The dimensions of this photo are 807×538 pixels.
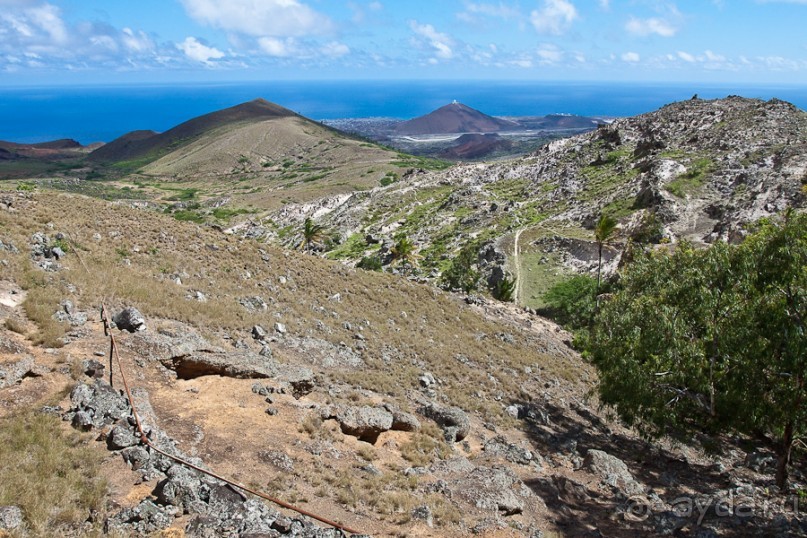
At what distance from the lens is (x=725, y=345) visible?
41.9ft

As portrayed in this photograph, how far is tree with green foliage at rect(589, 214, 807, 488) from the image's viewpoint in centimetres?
1179

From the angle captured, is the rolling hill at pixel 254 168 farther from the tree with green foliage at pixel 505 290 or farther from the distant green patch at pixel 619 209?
the tree with green foliage at pixel 505 290

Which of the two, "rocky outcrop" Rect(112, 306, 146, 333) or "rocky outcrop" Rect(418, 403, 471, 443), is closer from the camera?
"rocky outcrop" Rect(112, 306, 146, 333)

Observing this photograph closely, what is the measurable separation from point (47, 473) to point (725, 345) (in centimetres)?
1496

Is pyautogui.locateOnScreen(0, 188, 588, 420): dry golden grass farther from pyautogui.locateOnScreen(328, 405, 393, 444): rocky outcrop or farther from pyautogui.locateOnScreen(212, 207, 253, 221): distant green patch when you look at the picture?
pyautogui.locateOnScreen(212, 207, 253, 221): distant green patch

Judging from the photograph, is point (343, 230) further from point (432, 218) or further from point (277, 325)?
point (277, 325)

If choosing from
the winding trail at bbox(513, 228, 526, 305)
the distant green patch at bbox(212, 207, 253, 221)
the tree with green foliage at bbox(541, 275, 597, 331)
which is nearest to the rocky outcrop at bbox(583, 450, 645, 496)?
the tree with green foliage at bbox(541, 275, 597, 331)

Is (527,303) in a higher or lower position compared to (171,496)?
lower

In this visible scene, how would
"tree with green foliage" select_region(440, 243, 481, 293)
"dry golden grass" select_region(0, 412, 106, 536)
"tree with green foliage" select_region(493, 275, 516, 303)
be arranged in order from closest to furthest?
"dry golden grass" select_region(0, 412, 106, 536)
"tree with green foliage" select_region(493, 275, 516, 303)
"tree with green foliage" select_region(440, 243, 481, 293)

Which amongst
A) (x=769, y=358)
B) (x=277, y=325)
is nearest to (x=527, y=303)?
(x=277, y=325)

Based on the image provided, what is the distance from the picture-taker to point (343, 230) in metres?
85.0

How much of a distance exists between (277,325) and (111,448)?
9940mm

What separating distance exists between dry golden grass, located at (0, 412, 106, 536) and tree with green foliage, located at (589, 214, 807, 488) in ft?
44.7

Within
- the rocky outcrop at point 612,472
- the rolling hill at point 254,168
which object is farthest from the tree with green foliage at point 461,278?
the rolling hill at point 254,168
